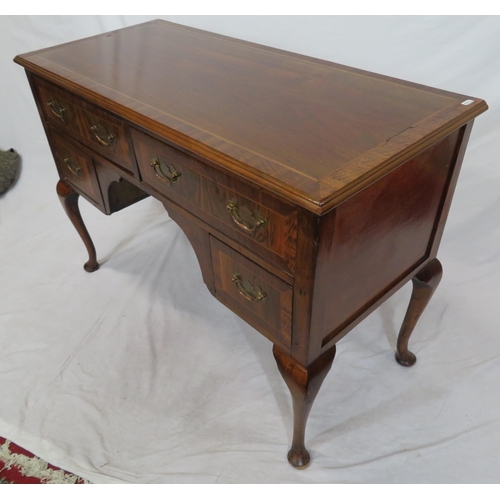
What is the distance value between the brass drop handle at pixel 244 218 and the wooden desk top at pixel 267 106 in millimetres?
90

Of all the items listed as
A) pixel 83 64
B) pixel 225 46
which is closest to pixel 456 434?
pixel 225 46

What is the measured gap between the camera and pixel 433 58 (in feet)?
5.08

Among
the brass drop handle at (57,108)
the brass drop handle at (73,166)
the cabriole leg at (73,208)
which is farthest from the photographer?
the cabriole leg at (73,208)

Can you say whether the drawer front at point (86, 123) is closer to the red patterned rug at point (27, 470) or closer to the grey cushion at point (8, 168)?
the red patterned rug at point (27, 470)

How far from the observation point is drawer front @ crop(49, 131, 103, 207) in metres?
1.51

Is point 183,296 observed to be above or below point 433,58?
below

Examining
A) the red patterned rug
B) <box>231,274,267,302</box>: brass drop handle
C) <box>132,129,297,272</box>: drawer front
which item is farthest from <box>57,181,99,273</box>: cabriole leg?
<box>231,274,267,302</box>: brass drop handle

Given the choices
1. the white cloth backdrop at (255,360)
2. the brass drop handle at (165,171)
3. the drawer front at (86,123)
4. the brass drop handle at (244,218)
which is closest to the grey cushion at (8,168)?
the white cloth backdrop at (255,360)

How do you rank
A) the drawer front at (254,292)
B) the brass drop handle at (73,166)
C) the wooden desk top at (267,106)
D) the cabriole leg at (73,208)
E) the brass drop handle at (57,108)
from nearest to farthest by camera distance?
1. the wooden desk top at (267,106)
2. the drawer front at (254,292)
3. the brass drop handle at (57,108)
4. the brass drop handle at (73,166)
5. the cabriole leg at (73,208)

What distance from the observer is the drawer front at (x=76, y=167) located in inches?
59.3

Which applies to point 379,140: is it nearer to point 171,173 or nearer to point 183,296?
point 171,173

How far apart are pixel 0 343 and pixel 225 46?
1.22m

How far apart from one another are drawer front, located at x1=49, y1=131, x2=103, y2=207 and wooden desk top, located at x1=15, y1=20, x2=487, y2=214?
0.78 ft

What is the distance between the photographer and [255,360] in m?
1.58
